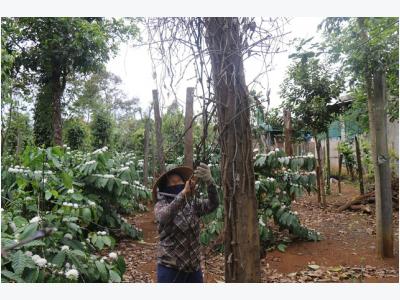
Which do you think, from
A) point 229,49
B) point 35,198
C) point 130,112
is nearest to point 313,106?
point 35,198

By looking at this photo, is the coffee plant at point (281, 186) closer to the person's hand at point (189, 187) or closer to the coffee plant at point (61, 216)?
the coffee plant at point (61, 216)

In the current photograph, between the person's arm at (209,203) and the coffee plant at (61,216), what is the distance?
20.3 inches

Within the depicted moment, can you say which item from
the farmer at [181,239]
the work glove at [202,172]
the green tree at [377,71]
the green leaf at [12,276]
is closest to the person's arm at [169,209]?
the farmer at [181,239]

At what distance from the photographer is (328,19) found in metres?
2.37

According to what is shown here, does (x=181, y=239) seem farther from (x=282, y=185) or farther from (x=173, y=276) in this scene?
(x=282, y=185)

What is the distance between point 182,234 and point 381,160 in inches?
79.4

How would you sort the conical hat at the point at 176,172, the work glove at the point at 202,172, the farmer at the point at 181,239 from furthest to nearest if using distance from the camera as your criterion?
the conical hat at the point at 176,172, the farmer at the point at 181,239, the work glove at the point at 202,172

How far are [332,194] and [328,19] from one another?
4.49 metres

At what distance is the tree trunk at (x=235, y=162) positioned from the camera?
4.37 feet

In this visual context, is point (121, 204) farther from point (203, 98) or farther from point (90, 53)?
point (203, 98)

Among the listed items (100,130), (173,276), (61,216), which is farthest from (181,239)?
(100,130)

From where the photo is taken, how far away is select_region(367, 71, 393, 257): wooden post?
3053 mm

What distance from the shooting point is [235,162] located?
1351mm

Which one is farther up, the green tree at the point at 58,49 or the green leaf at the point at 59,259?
the green tree at the point at 58,49
